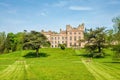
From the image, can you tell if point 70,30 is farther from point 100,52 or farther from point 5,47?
point 100,52

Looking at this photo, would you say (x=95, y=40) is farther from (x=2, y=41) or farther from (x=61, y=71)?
(x=2, y=41)

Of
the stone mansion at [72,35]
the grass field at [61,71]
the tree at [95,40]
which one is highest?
the stone mansion at [72,35]

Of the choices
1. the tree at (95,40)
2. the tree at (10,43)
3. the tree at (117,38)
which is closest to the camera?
the tree at (117,38)

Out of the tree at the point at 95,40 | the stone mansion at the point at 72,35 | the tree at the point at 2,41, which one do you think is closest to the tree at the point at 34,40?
the tree at the point at 95,40

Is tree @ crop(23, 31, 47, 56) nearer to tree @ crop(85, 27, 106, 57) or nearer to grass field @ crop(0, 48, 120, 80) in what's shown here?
tree @ crop(85, 27, 106, 57)

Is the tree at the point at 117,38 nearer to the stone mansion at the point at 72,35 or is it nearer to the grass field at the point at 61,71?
the grass field at the point at 61,71

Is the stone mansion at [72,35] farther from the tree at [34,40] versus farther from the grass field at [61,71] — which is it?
the grass field at [61,71]

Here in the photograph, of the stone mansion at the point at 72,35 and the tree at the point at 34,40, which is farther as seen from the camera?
the stone mansion at the point at 72,35

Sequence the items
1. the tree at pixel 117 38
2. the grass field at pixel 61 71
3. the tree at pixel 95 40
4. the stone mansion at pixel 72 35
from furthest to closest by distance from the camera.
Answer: the stone mansion at pixel 72 35 → the tree at pixel 95 40 → the tree at pixel 117 38 → the grass field at pixel 61 71

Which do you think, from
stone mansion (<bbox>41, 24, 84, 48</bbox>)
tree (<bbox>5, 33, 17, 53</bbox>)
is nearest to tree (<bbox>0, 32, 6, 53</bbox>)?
tree (<bbox>5, 33, 17, 53</bbox>)

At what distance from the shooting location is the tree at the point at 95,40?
72.4 meters

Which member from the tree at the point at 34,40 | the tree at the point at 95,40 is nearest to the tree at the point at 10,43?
the tree at the point at 34,40

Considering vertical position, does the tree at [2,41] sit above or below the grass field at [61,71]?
above

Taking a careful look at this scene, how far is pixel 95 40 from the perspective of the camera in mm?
72750
